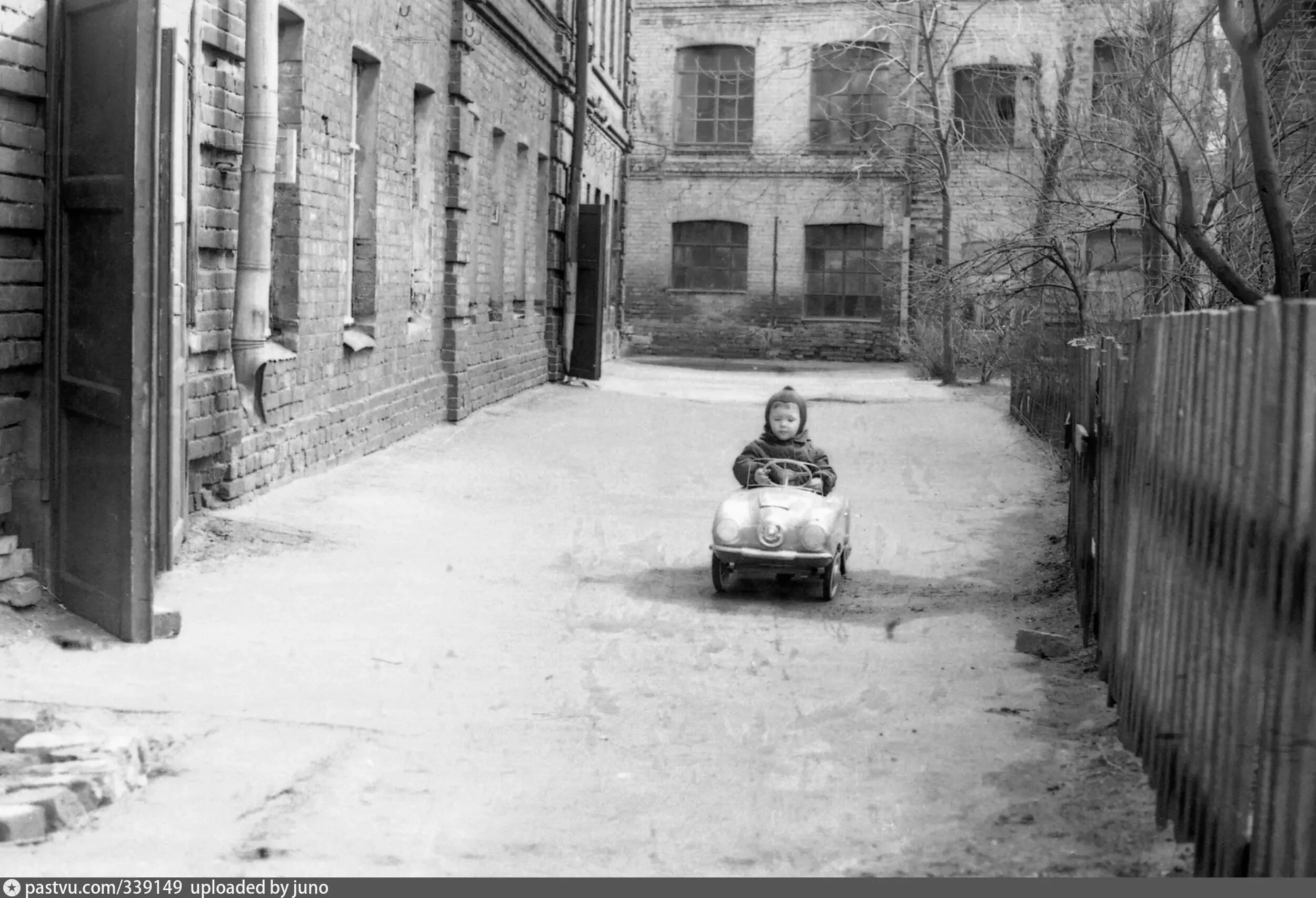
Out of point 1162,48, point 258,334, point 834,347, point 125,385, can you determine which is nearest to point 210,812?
point 125,385

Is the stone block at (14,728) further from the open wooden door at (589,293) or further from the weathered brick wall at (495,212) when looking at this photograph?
the open wooden door at (589,293)

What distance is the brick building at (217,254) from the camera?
651 centimetres

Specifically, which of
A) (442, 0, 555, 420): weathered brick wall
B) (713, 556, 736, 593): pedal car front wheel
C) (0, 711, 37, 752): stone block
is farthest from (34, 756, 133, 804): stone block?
(442, 0, 555, 420): weathered brick wall

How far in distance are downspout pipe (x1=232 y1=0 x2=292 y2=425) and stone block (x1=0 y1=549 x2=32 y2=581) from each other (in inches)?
131

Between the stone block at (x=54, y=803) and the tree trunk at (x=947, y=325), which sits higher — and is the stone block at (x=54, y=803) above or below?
below

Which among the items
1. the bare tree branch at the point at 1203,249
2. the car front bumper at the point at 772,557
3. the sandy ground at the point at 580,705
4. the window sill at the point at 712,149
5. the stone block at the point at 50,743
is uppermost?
the window sill at the point at 712,149

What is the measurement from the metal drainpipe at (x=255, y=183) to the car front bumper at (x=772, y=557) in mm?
3403

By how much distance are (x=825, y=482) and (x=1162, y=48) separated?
624 cm

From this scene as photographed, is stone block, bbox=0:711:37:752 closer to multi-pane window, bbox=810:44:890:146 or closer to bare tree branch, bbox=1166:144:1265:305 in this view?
bare tree branch, bbox=1166:144:1265:305

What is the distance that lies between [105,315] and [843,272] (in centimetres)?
2963

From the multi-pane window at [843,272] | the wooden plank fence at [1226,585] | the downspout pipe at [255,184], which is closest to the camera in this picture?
the wooden plank fence at [1226,585]

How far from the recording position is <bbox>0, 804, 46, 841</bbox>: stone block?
4121 mm

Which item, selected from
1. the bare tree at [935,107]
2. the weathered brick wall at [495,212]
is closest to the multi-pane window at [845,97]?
the bare tree at [935,107]

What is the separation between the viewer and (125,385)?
6.41 meters
